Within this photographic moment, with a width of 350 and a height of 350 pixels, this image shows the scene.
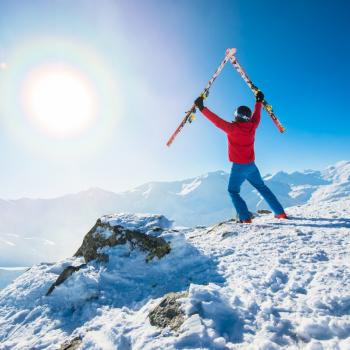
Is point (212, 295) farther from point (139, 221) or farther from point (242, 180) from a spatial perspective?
point (242, 180)

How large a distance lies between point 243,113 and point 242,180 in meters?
2.20

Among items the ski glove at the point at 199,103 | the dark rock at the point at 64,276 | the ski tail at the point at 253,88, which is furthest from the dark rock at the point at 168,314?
the ski tail at the point at 253,88

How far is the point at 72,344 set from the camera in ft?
16.0

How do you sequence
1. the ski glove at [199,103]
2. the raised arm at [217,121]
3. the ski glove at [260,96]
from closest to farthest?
the raised arm at [217,121], the ski glove at [199,103], the ski glove at [260,96]

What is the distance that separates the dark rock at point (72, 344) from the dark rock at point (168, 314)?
1172mm

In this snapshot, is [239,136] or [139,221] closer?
[139,221]

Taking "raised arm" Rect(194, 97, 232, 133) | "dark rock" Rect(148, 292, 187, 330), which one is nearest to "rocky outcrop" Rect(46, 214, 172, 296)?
"dark rock" Rect(148, 292, 187, 330)

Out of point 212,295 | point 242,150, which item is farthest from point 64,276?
point 242,150

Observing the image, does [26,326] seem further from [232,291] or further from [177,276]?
[232,291]

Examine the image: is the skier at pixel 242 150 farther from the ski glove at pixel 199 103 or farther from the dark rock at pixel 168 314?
the dark rock at pixel 168 314

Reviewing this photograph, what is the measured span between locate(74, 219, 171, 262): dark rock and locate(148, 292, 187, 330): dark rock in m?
2.52

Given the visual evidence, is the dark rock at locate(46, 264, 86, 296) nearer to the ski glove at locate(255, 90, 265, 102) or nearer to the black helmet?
the black helmet

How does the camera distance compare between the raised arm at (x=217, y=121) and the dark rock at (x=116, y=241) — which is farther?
the raised arm at (x=217, y=121)

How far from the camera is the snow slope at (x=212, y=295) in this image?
13.2 ft
